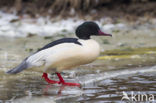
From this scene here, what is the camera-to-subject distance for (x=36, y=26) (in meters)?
12.5

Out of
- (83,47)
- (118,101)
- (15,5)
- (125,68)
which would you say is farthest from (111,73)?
(15,5)

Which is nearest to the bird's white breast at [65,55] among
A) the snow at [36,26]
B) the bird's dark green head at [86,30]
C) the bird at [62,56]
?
the bird at [62,56]

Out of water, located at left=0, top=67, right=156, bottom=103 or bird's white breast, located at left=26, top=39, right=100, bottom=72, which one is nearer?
water, located at left=0, top=67, right=156, bottom=103

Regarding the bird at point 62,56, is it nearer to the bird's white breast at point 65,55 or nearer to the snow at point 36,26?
the bird's white breast at point 65,55

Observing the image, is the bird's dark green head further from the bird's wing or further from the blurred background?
the blurred background

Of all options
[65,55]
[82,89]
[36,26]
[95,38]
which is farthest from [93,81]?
[36,26]

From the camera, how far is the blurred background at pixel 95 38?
5.87 metres

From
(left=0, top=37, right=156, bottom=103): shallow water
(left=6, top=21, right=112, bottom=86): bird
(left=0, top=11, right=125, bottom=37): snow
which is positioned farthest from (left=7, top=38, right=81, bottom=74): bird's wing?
(left=0, top=11, right=125, bottom=37): snow

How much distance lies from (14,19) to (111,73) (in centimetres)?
628

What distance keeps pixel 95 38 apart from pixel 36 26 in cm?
193

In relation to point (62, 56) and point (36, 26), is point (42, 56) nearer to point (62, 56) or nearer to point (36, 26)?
point (62, 56)

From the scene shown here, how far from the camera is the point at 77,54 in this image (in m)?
6.32

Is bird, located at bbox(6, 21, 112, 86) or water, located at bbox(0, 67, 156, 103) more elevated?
bird, located at bbox(6, 21, 112, 86)

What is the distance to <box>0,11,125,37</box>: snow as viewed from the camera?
12094 mm
